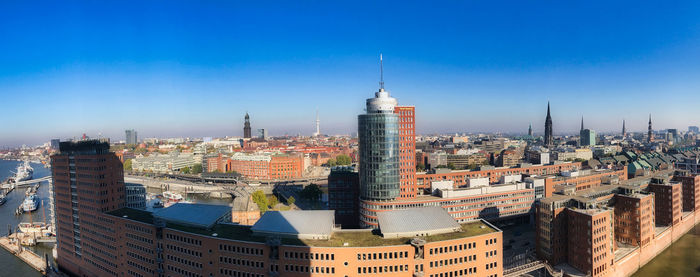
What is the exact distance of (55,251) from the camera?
5822cm

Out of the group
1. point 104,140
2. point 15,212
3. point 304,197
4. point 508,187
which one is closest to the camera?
point 104,140

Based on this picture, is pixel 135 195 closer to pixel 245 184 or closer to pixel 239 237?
pixel 239 237

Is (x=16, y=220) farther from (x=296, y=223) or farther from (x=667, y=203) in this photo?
(x=667, y=203)

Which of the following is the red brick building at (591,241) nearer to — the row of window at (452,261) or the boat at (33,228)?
the row of window at (452,261)

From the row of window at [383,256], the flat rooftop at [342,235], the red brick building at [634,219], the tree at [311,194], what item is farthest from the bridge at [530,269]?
the tree at [311,194]

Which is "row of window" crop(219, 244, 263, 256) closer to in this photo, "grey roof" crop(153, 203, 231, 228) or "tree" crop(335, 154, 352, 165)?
"grey roof" crop(153, 203, 231, 228)

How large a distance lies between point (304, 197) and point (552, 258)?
61300 millimetres

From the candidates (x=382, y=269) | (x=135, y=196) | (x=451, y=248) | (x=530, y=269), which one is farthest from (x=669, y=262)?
(x=135, y=196)

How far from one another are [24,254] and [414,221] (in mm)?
62265

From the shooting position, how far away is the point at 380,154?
5412cm

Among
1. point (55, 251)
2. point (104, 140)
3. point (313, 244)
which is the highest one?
point (104, 140)

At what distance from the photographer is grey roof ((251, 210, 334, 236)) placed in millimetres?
36344

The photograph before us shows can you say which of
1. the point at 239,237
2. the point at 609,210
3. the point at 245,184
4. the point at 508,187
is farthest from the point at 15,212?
the point at 609,210

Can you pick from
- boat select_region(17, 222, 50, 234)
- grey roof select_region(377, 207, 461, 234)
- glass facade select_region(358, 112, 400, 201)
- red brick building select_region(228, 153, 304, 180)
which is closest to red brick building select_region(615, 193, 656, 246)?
grey roof select_region(377, 207, 461, 234)
